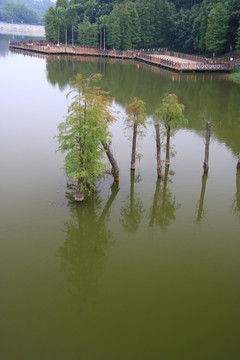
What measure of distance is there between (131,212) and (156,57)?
2466 inches

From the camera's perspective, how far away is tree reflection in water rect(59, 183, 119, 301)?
1198cm

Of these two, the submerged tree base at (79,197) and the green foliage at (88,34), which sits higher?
the green foliage at (88,34)

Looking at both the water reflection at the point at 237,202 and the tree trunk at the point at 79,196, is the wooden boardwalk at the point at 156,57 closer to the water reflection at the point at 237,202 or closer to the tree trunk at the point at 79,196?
the water reflection at the point at 237,202

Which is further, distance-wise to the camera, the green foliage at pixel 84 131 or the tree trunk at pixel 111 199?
the tree trunk at pixel 111 199

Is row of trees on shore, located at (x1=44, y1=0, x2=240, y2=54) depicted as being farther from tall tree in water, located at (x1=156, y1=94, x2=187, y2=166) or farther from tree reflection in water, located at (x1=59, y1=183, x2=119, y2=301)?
tree reflection in water, located at (x1=59, y1=183, x2=119, y2=301)

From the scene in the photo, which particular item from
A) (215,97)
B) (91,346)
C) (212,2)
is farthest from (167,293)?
(212,2)

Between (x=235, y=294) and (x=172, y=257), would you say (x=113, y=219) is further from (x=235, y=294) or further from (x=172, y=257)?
(x=235, y=294)

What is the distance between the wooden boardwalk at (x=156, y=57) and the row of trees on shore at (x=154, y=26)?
14.4ft

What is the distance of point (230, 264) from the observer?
508 inches

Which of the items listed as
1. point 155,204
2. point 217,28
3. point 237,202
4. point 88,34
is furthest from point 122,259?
point 88,34

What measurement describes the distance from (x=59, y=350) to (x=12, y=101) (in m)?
32.1

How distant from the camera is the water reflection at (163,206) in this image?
52.2ft

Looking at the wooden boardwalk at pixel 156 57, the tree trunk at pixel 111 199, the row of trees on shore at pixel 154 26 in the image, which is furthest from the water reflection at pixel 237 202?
the row of trees on shore at pixel 154 26

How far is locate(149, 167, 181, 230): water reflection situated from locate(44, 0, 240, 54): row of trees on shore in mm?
54865
